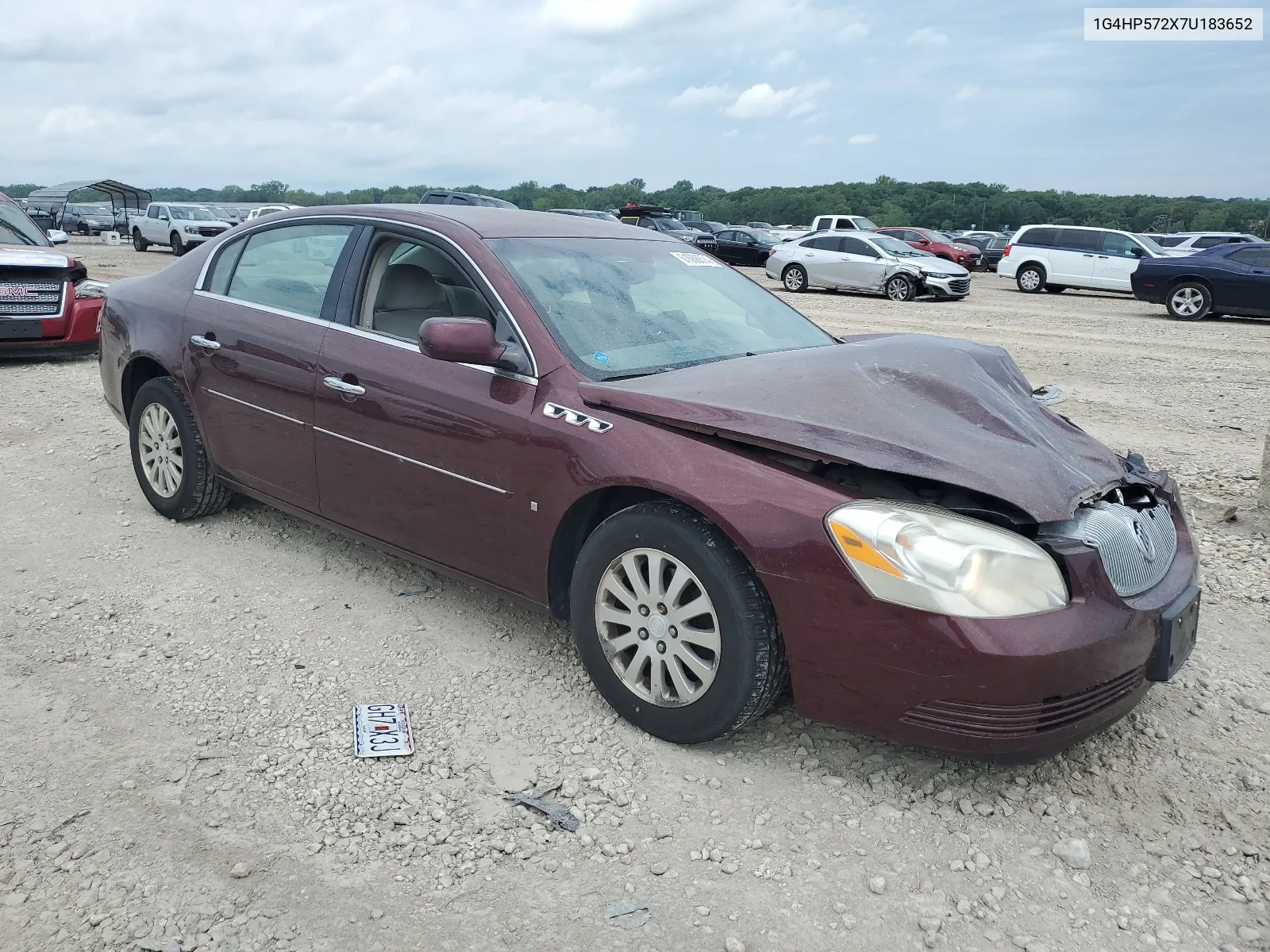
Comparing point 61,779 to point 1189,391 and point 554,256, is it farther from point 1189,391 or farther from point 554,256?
point 1189,391

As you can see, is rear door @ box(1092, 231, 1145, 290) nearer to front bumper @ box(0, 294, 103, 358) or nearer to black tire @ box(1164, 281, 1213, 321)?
black tire @ box(1164, 281, 1213, 321)

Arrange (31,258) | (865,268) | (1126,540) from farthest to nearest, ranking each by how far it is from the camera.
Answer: (865,268) < (31,258) < (1126,540)

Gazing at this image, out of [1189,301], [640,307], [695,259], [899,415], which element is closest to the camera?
[899,415]

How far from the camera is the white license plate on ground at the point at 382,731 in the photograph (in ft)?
10.4

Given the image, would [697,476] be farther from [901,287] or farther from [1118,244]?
[1118,244]

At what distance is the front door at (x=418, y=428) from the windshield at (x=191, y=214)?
30823mm

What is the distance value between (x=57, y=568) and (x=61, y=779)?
6.34 ft

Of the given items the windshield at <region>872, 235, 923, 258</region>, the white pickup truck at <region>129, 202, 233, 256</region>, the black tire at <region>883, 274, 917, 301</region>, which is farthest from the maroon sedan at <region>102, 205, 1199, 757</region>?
the white pickup truck at <region>129, 202, 233, 256</region>

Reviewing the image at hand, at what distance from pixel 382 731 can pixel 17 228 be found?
9.41 metres

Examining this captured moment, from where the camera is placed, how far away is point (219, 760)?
3096 millimetres

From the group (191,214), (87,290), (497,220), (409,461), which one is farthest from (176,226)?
(409,461)

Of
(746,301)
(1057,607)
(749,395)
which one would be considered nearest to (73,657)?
(749,395)

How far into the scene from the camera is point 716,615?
2.97 m

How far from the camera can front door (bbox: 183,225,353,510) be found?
13.9ft
